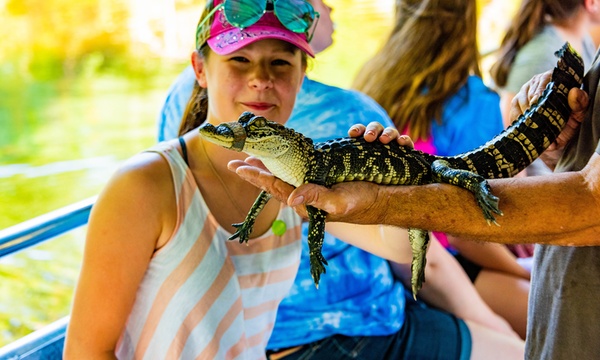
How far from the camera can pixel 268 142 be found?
1.29 m

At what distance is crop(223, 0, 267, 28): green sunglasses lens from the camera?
1.63 metres

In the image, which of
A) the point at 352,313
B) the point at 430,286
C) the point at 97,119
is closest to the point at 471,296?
the point at 430,286

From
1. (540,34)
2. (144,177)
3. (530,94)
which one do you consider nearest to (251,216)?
(144,177)

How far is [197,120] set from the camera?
204cm

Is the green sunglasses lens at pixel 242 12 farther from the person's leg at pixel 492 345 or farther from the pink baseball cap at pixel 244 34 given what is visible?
the person's leg at pixel 492 345

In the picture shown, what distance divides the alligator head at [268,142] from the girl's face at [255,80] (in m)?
0.34

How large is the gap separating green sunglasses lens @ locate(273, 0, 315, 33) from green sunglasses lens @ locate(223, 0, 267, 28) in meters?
0.05

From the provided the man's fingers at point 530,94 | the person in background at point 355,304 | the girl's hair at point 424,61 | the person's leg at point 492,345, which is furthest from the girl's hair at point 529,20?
the man's fingers at point 530,94

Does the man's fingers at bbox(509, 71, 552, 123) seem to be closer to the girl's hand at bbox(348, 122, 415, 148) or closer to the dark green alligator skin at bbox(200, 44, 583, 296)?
the dark green alligator skin at bbox(200, 44, 583, 296)

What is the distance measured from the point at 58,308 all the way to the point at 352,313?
282 cm

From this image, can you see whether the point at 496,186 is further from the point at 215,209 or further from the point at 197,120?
the point at 197,120

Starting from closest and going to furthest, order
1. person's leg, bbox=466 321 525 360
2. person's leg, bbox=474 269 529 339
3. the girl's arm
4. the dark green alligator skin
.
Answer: the dark green alligator skin
the girl's arm
person's leg, bbox=466 321 525 360
person's leg, bbox=474 269 529 339

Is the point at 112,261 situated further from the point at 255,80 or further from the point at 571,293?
the point at 571,293

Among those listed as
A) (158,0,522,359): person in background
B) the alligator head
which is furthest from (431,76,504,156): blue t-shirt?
the alligator head
